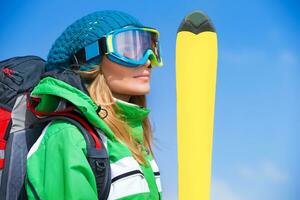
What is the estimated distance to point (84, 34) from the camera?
216 centimetres

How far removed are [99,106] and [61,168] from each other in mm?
351

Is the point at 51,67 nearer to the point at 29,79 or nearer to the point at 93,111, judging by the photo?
the point at 29,79

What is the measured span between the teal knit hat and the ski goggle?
0.03 meters

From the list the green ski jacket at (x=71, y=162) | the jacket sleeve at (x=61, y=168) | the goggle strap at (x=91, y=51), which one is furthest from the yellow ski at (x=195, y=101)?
the jacket sleeve at (x=61, y=168)

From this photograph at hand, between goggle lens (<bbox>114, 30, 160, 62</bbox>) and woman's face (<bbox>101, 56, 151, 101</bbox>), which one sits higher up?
goggle lens (<bbox>114, 30, 160, 62</bbox>)

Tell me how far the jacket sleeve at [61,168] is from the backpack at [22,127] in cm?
4

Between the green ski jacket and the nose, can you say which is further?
the nose

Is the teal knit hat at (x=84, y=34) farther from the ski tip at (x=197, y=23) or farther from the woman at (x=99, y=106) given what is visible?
the ski tip at (x=197, y=23)

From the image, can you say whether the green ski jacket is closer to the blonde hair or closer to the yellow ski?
the blonde hair

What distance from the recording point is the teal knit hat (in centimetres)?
215

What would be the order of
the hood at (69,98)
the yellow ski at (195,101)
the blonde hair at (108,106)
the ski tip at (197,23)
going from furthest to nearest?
the ski tip at (197,23) < the yellow ski at (195,101) < the blonde hair at (108,106) < the hood at (69,98)

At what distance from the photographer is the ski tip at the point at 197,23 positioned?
12.2ft

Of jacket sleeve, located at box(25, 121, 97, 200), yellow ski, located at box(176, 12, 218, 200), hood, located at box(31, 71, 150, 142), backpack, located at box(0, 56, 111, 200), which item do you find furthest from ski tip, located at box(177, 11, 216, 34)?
jacket sleeve, located at box(25, 121, 97, 200)

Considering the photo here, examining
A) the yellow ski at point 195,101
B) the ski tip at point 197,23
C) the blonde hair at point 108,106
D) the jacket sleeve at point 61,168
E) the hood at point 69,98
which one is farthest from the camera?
the ski tip at point 197,23
